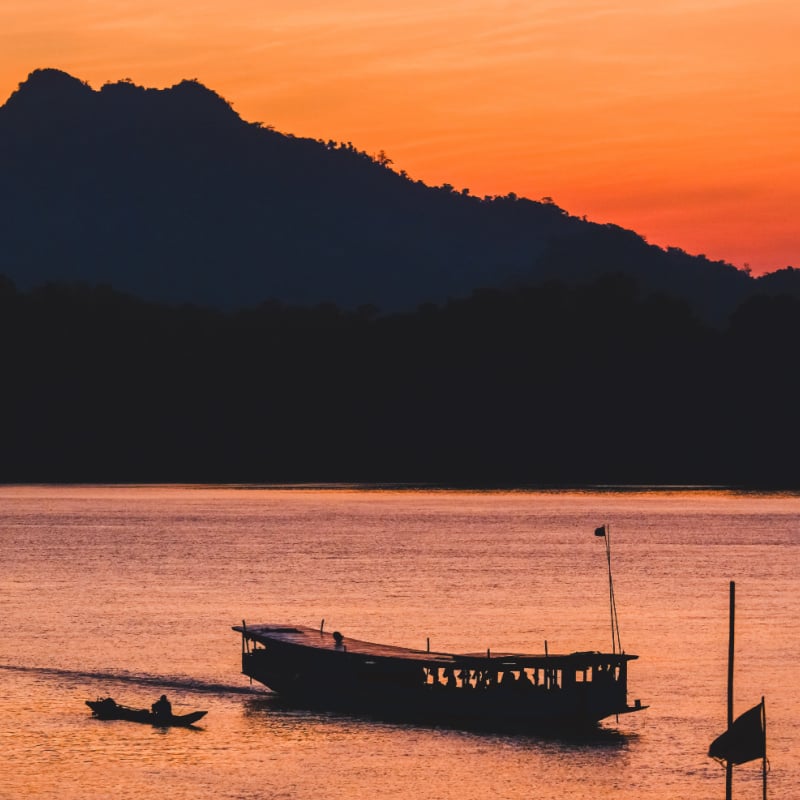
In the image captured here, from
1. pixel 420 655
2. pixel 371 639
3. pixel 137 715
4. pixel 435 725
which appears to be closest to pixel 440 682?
pixel 420 655

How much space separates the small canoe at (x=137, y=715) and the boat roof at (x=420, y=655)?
342 inches

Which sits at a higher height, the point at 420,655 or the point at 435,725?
the point at 420,655

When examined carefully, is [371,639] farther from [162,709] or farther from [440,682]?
[162,709]

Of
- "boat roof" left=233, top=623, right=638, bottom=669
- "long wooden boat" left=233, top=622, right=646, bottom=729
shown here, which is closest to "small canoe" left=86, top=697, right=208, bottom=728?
"long wooden boat" left=233, top=622, right=646, bottom=729

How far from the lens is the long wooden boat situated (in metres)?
74.6

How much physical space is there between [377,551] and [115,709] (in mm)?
107874

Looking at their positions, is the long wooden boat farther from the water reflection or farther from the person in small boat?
the person in small boat

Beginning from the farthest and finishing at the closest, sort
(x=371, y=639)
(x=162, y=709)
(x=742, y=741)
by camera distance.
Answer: (x=371, y=639), (x=162, y=709), (x=742, y=741)

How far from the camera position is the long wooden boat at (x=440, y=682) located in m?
74.6

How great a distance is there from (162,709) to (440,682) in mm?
13784

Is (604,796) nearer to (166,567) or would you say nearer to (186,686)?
(186,686)

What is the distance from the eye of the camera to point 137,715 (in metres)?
77.0

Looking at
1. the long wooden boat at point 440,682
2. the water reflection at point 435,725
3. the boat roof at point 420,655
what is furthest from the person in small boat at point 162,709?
the boat roof at point 420,655

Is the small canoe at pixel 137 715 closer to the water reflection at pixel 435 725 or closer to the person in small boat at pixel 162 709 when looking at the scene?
the person in small boat at pixel 162 709
